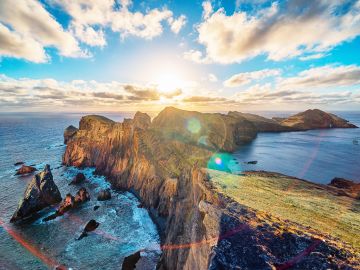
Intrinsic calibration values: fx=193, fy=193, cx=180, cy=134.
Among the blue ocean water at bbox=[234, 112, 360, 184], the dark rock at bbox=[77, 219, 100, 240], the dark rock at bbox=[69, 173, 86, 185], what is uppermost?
the blue ocean water at bbox=[234, 112, 360, 184]

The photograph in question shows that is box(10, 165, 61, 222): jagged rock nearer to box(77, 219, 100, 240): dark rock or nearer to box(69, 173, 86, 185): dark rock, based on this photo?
box(69, 173, 86, 185): dark rock

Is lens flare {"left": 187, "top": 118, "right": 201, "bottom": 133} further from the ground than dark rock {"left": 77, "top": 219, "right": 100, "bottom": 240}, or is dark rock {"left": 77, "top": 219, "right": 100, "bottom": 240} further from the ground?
lens flare {"left": 187, "top": 118, "right": 201, "bottom": 133}

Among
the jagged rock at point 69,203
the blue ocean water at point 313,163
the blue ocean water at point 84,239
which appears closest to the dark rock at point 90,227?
the blue ocean water at point 84,239

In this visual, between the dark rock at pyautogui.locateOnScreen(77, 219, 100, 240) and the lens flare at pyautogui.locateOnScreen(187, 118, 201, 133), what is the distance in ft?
240

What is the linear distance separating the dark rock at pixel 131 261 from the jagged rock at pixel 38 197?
2699 centimetres

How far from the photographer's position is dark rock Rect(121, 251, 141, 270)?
27.0m

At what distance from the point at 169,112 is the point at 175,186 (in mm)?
85612

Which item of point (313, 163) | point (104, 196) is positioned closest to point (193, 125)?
point (313, 163)

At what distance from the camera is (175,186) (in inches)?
1507

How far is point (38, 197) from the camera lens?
42875 mm

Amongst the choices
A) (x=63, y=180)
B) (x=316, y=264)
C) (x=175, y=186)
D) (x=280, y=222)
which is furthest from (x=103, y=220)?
(x=316, y=264)

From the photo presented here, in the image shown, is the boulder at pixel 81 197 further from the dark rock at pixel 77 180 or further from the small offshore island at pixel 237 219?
the dark rock at pixel 77 180

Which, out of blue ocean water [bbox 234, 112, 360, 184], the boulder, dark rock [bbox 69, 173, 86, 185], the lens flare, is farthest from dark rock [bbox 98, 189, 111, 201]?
the lens flare

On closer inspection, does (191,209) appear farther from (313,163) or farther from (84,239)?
(313,163)
